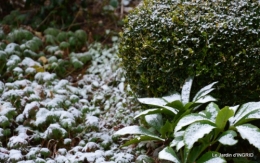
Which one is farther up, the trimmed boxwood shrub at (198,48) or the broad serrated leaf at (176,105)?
the trimmed boxwood shrub at (198,48)

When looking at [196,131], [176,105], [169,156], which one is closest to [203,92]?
[176,105]

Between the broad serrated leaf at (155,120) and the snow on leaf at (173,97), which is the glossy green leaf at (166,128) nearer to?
the broad serrated leaf at (155,120)

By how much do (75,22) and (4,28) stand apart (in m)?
0.84

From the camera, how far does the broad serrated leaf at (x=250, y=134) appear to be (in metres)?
2.08

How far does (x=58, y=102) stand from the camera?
3117 mm

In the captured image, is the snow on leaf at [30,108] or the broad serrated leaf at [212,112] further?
the snow on leaf at [30,108]

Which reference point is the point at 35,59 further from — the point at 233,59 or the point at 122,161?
the point at 233,59

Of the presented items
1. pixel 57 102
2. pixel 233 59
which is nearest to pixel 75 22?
pixel 57 102

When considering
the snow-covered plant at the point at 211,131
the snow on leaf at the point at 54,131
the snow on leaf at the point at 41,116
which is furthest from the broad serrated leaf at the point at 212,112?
the snow on leaf at the point at 41,116

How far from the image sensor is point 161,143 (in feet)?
9.06

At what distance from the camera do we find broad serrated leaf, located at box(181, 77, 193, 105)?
252 centimetres

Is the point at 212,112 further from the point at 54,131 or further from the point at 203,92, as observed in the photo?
the point at 54,131

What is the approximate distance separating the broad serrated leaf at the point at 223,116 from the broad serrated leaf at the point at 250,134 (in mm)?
82

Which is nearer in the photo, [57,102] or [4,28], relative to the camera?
[57,102]
